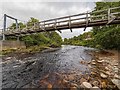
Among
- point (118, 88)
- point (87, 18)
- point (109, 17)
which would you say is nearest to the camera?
point (118, 88)

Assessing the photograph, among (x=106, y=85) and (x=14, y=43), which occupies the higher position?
(x=14, y=43)

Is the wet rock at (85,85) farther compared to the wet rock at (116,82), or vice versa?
the wet rock at (116,82)

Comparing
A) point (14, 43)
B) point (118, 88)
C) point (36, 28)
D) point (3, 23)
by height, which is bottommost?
point (118, 88)

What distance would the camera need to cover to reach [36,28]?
46.1ft

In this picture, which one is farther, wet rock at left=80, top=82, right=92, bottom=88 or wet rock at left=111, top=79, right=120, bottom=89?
wet rock at left=111, top=79, right=120, bottom=89

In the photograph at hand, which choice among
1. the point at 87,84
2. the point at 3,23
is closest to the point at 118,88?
the point at 87,84

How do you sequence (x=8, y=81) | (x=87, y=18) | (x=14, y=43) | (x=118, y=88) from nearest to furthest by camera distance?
(x=118, y=88)
(x=8, y=81)
(x=87, y=18)
(x=14, y=43)

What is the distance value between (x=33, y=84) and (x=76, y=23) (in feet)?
21.5

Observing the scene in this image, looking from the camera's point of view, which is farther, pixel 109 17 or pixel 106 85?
pixel 109 17

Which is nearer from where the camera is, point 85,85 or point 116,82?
point 85,85

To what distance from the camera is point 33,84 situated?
221 inches

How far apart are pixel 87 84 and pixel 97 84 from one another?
420mm

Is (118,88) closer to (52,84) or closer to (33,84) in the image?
(52,84)

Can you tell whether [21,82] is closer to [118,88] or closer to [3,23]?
[118,88]
